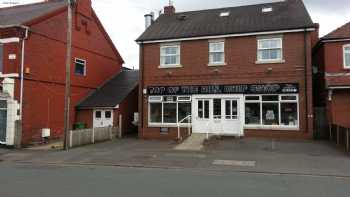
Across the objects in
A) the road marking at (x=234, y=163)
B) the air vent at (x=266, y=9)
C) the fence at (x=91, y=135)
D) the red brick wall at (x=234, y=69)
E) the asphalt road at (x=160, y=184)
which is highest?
the air vent at (x=266, y=9)

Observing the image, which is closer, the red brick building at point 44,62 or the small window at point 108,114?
the red brick building at point 44,62

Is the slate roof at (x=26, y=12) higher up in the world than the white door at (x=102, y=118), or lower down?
higher up

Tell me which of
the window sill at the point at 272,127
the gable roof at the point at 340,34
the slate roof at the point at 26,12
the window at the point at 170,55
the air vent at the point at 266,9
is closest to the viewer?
the window sill at the point at 272,127

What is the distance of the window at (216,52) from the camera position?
891 inches

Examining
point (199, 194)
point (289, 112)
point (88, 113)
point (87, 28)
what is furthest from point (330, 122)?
point (87, 28)

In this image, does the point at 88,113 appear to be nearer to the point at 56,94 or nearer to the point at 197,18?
the point at 56,94

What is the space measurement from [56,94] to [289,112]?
15.2 m

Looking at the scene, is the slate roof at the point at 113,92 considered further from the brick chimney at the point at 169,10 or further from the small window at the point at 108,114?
the brick chimney at the point at 169,10

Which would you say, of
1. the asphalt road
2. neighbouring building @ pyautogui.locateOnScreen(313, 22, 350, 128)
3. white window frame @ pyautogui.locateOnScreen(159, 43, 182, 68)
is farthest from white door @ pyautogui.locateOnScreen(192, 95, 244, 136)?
the asphalt road

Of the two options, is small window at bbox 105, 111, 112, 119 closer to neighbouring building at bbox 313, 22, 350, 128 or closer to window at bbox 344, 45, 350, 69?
neighbouring building at bbox 313, 22, 350, 128

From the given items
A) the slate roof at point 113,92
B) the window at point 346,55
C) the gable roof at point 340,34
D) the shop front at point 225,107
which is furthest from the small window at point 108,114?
the window at point 346,55

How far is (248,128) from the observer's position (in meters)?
21.6

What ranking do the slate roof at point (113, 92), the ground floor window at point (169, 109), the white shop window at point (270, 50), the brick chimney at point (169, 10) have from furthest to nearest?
the brick chimney at point (169, 10)
the slate roof at point (113, 92)
the ground floor window at point (169, 109)
the white shop window at point (270, 50)

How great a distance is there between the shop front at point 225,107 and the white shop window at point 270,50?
1659 millimetres
